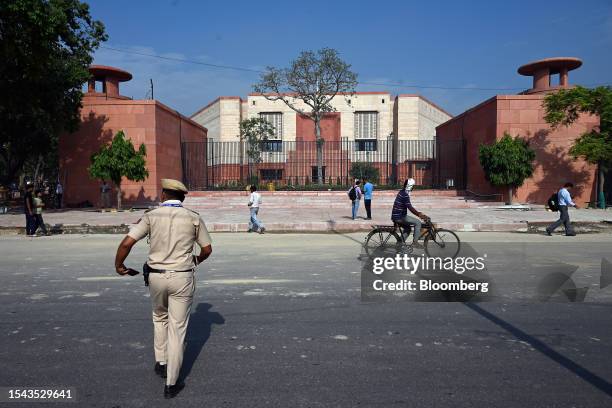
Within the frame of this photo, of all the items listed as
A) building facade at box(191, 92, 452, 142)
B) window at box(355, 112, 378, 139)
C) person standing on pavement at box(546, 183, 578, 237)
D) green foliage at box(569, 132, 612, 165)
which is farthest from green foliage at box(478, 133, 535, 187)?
window at box(355, 112, 378, 139)

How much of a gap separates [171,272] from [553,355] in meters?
3.19

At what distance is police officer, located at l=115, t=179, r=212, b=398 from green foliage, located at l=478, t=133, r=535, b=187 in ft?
67.8

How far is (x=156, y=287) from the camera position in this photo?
3.19 meters

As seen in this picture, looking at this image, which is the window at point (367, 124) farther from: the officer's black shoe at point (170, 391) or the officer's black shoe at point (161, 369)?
the officer's black shoe at point (170, 391)

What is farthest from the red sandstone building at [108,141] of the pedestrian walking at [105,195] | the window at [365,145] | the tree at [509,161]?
the window at [365,145]

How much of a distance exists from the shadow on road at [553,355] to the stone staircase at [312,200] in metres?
17.7

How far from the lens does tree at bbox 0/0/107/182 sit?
14828mm

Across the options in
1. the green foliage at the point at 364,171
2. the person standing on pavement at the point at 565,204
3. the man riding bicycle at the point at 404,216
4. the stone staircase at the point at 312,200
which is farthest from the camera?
the green foliage at the point at 364,171

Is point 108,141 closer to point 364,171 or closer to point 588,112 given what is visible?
point 364,171

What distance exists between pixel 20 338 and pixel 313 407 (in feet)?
9.98

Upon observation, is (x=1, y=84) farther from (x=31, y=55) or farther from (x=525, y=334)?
(x=525, y=334)

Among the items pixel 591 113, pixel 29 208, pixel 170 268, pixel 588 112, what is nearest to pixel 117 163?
pixel 29 208

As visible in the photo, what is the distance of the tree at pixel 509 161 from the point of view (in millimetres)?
21141

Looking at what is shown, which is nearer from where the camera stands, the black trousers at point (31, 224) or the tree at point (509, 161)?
the black trousers at point (31, 224)
